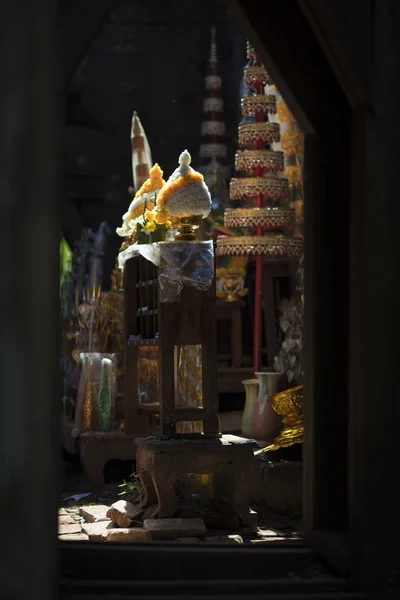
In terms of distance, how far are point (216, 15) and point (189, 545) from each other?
12318mm

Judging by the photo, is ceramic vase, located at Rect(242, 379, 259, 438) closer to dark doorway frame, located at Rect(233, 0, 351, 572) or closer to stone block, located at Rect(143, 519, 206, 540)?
stone block, located at Rect(143, 519, 206, 540)

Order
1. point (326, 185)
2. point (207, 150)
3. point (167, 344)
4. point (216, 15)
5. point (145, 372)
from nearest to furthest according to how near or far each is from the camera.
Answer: point (326, 185) → point (167, 344) → point (145, 372) → point (207, 150) → point (216, 15)

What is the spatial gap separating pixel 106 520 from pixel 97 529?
0.56m

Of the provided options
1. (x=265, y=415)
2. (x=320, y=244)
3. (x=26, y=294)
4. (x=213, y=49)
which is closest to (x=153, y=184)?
(x=265, y=415)

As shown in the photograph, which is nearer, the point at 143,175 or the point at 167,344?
the point at 167,344

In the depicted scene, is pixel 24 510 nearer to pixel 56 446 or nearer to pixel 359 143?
pixel 56 446

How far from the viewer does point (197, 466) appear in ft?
27.0

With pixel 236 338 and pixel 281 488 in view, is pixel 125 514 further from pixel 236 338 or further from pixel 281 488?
pixel 236 338

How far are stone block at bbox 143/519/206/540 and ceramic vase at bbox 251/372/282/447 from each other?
10.3ft

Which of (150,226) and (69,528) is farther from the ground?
(150,226)

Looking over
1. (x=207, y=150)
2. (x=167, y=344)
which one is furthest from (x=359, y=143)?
(x=207, y=150)

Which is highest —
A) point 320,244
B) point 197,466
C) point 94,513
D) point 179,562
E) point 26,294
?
point 320,244

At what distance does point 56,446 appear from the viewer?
11.0ft

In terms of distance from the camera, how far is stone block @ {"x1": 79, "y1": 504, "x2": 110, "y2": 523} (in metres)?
9.05
